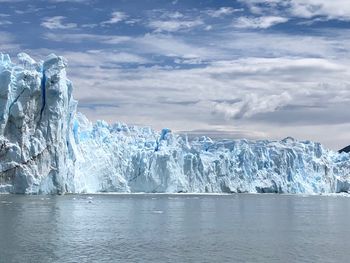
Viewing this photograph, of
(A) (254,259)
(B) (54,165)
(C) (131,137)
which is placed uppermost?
(C) (131,137)

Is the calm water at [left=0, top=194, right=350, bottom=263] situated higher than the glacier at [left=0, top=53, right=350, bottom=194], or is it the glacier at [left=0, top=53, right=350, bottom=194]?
the glacier at [left=0, top=53, right=350, bottom=194]

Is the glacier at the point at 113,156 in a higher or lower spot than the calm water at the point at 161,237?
higher

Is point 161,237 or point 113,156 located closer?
point 161,237

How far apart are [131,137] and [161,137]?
4915 mm

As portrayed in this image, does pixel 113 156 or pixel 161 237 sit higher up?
pixel 113 156

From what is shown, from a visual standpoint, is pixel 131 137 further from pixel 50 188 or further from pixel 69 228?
pixel 69 228

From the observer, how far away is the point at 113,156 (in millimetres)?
74562

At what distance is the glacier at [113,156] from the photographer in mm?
57969

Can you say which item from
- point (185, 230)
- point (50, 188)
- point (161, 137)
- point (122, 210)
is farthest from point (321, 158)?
point (185, 230)

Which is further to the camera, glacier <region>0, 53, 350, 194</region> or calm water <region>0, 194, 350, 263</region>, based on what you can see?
glacier <region>0, 53, 350, 194</region>

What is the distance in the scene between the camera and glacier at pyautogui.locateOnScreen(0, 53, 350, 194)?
58.0 metres

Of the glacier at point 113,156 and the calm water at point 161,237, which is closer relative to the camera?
the calm water at point 161,237

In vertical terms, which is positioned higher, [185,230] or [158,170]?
[158,170]

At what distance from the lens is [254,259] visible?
22.2 m
